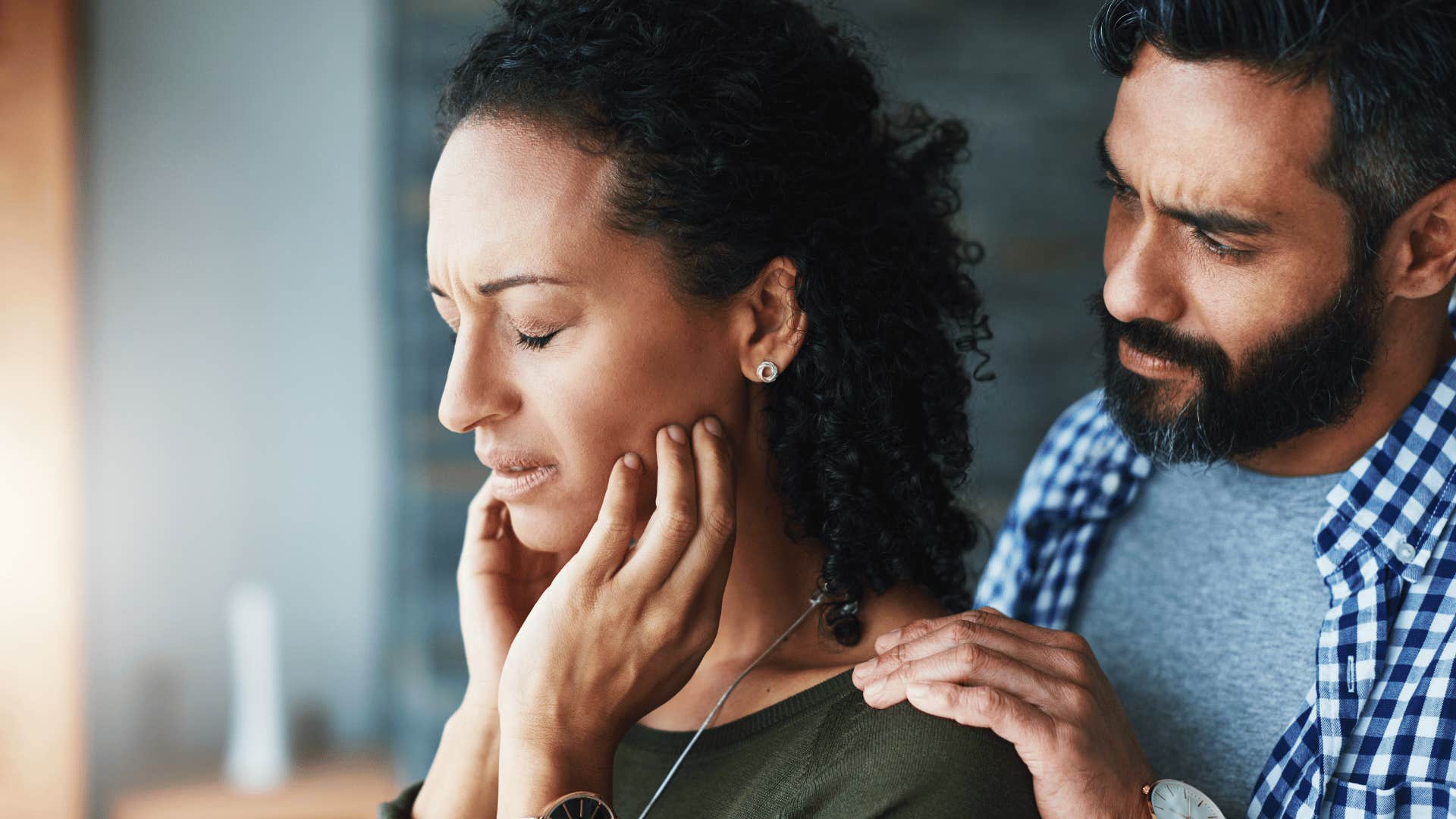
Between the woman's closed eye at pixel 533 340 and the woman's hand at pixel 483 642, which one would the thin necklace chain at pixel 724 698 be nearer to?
the woman's hand at pixel 483 642

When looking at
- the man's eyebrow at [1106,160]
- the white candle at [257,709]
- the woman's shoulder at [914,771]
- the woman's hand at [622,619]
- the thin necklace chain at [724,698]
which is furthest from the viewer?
the white candle at [257,709]

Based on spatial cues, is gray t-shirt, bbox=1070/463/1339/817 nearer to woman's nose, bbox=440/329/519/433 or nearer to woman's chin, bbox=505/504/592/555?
woman's chin, bbox=505/504/592/555

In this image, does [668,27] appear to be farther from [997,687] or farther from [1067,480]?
[1067,480]

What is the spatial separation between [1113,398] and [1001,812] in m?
0.63

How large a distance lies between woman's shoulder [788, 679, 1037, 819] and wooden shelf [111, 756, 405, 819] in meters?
2.36

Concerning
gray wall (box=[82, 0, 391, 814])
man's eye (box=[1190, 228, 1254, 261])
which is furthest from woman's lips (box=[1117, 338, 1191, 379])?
gray wall (box=[82, 0, 391, 814])

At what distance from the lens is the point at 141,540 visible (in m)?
3.54

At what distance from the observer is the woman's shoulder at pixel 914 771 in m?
1.08

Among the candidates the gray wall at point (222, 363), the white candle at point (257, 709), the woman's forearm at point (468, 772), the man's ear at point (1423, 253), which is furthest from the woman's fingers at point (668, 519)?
the white candle at point (257, 709)

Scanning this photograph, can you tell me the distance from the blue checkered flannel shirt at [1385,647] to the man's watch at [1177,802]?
0.37 ft

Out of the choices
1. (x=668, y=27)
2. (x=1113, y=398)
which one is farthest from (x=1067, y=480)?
(x=668, y=27)

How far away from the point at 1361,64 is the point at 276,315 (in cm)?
313

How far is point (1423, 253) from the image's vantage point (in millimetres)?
1382

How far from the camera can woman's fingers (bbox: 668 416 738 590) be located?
47.9 inches
